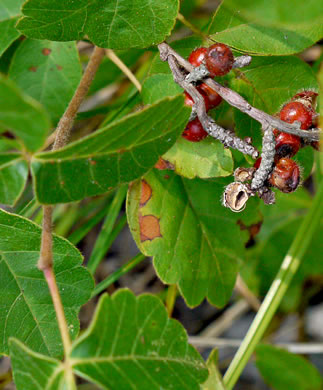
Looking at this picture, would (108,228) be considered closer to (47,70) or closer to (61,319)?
(47,70)

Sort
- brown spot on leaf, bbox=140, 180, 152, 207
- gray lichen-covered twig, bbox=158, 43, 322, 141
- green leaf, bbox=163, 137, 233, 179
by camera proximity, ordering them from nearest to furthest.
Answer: gray lichen-covered twig, bbox=158, 43, 322, 141
green leaf, bbox=163, 137, 233, 179
brown spot on leaf, bbox=140, 180, 152, 207

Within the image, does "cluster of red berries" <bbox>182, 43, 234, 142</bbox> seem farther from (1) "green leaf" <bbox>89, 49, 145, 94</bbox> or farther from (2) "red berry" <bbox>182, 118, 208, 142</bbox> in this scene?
(1) "green leaf" <bbox>89, 49, 145, 94</bbox>

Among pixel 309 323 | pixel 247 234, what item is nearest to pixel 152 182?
pixel 247 234

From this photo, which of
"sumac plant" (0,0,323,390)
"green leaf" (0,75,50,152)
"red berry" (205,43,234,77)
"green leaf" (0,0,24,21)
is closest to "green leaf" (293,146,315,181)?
"sumac plant" (0,0,323,390)

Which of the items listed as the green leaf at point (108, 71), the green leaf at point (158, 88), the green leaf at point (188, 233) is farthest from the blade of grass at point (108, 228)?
the green leaf at point (158, 88)

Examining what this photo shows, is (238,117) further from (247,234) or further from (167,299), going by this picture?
(167,299)

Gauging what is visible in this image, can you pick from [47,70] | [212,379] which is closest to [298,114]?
[212,379]
